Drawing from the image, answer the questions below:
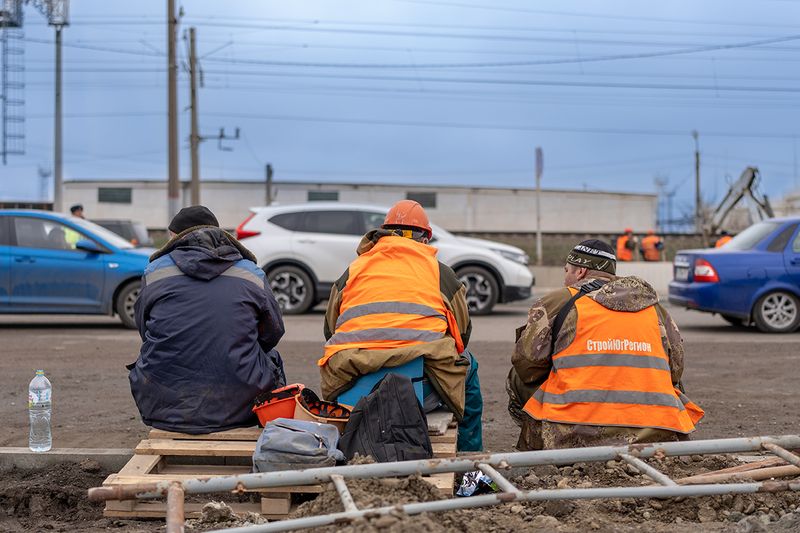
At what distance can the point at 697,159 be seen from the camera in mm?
68438

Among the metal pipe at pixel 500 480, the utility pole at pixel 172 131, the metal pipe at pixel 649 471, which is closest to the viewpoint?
the metal pipe at pixel 500 480

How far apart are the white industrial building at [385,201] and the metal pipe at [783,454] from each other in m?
50.8

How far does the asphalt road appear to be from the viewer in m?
7.22

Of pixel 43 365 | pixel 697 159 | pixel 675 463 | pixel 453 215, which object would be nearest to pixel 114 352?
pixel 43 365

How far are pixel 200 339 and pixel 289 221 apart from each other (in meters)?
11.2

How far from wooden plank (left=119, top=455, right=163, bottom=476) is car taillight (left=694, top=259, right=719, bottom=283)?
9929mm

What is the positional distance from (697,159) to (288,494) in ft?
222

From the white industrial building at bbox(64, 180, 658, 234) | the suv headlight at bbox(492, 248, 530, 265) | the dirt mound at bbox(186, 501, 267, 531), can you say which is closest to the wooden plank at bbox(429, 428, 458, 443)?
the dirt mound at bbox(186, 501, 267, 531)

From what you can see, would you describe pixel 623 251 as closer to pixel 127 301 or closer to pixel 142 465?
pixel 127 301

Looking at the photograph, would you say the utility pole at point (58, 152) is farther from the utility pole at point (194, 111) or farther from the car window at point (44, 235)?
the car window at point (44, 235)

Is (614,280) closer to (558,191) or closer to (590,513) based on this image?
(590,513)

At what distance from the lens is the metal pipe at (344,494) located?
3629 mm

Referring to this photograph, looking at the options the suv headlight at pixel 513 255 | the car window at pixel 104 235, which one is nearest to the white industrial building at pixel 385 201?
the suv headlight at pixel 513 255

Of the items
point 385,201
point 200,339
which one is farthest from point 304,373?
point 385,201
